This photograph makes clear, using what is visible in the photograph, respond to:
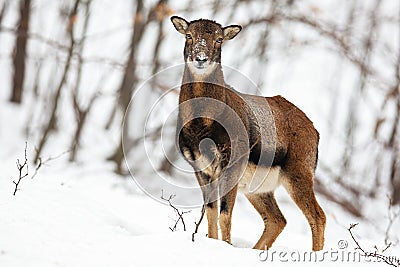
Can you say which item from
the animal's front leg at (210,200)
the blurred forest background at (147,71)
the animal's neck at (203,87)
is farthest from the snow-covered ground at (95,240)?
the blurred forest background at (147,71)

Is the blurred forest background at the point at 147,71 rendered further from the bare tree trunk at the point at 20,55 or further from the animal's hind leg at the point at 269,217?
the animal's hind leg at the point at 269,217

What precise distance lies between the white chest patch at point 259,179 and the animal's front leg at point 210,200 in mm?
383

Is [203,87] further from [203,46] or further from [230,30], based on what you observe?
[230,30]

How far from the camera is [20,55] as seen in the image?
1720 cm

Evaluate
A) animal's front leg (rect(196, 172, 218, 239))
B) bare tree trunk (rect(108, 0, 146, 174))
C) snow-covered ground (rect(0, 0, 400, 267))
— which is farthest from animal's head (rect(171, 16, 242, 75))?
bare tree trunk (rect(108, 0, 146, 174))

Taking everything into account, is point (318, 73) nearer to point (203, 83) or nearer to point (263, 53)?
point (263, 53)

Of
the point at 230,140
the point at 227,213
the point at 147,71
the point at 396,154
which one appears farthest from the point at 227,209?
the point at 396,154

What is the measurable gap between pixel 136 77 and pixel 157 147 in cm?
228

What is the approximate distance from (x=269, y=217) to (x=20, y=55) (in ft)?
39.0

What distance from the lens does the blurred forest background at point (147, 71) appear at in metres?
14.6

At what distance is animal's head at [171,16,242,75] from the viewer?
274 inches

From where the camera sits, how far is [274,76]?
94.3 feet

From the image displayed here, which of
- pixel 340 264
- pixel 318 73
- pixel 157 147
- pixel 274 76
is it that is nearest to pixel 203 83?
pixel 340 264

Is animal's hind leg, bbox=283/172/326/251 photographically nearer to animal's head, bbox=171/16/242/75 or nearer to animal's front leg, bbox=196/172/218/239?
animal's front leg, bbox=196/172/218/239
